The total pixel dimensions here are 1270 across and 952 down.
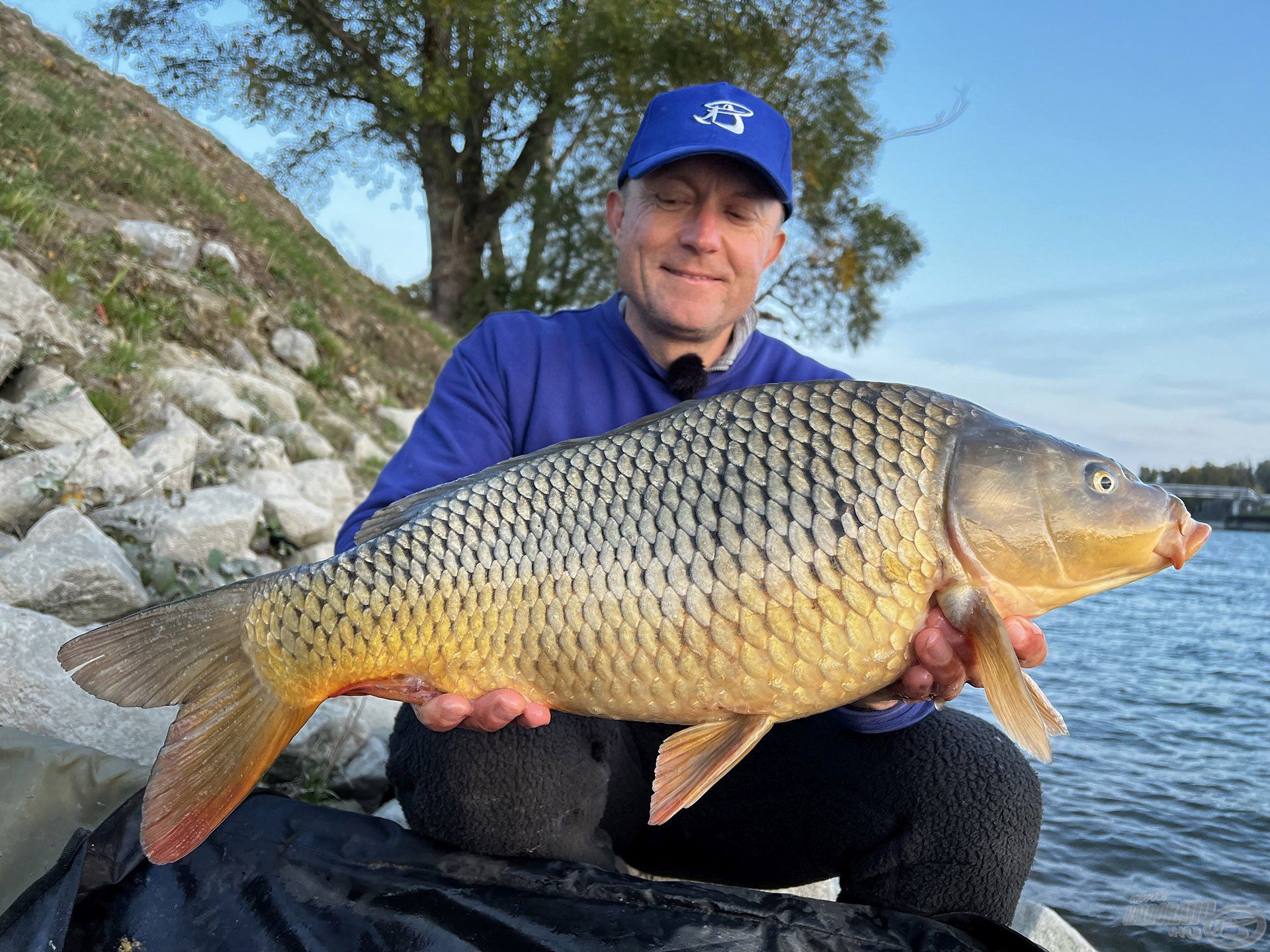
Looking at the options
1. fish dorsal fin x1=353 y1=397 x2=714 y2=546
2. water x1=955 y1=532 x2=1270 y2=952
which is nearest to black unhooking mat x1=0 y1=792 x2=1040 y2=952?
fish dorsal fin x1=353 y1=397 x2=714 y2=546

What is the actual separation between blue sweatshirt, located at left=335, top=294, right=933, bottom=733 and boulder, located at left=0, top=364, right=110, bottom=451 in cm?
190

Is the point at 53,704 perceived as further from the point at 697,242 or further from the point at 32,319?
the point at 32,319

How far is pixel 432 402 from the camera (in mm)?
2113

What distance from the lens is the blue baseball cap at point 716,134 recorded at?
2045 millimetres

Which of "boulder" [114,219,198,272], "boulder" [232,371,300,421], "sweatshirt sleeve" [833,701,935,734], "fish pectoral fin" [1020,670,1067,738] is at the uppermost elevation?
"boulder" [114,219,198,272]

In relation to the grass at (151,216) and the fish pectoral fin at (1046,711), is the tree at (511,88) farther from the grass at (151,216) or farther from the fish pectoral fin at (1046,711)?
the fish pectoral fin at (1046,711)

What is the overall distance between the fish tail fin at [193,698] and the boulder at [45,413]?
2218 millimetres

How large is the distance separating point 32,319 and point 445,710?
3.23 meters

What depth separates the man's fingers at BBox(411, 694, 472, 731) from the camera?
4.83 feet

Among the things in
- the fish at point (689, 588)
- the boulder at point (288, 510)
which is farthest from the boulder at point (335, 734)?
the boulder at point (288, 510)

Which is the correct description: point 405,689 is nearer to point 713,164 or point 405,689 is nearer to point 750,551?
point 750,551

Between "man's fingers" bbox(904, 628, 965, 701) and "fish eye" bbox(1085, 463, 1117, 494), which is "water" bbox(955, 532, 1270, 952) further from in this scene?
"fish eye" bbox(1085, 463, 1117, 494)

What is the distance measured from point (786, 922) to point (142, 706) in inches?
38.9

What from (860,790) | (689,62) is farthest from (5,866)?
(689,62)
